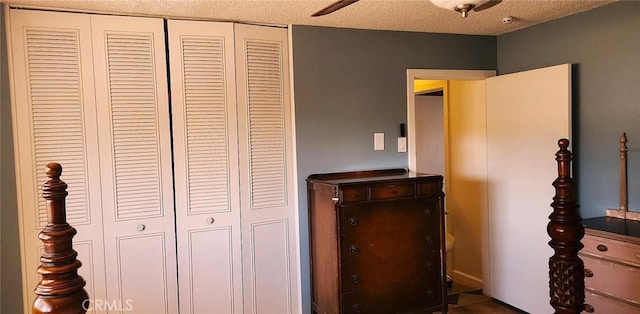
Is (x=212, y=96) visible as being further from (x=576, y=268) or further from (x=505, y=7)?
(x=576, y=268)

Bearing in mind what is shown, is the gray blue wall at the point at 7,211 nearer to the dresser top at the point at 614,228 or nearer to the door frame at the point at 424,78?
the door frame at the point at 424,78

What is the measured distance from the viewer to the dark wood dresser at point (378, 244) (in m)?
2.90

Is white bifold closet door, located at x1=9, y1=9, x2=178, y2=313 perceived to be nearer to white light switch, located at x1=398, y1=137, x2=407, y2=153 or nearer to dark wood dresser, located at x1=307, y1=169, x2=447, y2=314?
dark wood dresser, located at x1=307, y1=169, x2=447, y2=314

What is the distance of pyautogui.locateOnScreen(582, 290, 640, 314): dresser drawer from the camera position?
258cm

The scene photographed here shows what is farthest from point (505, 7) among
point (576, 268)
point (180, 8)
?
point (180, 8)

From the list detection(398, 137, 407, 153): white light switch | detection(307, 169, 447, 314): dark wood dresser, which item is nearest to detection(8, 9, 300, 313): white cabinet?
detection(307, 169, 447, 314): dark wood dresser

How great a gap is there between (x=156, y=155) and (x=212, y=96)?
54cm

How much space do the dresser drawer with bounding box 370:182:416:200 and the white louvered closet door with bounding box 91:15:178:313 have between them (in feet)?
4.46

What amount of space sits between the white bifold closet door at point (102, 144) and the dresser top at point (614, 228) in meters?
2.69

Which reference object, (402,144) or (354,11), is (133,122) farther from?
(402,144)

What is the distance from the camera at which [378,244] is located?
9.83 ft

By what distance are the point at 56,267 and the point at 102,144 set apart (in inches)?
71.3

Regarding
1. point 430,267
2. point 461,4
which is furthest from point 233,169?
point 461,4

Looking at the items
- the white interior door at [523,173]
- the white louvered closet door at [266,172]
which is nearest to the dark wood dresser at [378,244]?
the white louvered closet door at [266,172]
